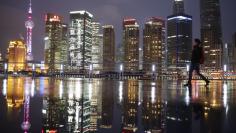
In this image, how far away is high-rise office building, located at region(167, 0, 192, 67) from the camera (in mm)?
151000

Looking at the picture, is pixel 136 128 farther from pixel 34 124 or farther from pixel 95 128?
→ pixel 34 124

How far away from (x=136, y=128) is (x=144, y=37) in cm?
16444

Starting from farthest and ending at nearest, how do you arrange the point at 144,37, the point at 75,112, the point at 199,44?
the point at 144,37 → the point at 199,44 → the point at 75,112

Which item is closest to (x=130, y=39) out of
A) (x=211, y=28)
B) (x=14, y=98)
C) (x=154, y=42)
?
(x=154, y=42)

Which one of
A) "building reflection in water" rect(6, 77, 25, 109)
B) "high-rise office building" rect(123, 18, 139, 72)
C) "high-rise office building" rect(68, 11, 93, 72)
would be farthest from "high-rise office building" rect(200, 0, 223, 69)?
"building reflection in water" rect(6, 77, 25, 109)

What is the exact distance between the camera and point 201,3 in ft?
618

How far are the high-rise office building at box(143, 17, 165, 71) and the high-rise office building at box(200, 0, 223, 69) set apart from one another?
23.6 metres

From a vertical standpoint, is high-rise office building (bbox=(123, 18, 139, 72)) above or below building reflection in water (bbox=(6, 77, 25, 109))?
above

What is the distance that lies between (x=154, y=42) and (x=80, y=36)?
1654 inches

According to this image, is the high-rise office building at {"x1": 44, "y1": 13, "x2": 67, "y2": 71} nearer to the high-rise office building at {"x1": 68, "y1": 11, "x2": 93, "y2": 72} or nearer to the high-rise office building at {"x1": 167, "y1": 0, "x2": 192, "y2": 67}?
the high-rise office building at {"x1": 68, "y1": 11, "x2": 93, "y2": 72}

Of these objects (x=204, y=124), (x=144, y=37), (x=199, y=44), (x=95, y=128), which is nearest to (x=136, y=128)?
(x=95, y=128)

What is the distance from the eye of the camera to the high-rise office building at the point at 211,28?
149200 mm

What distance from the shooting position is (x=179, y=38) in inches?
6580

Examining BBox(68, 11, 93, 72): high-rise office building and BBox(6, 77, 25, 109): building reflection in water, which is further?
BBox(68, 11, 93, 72): high-rise office building
